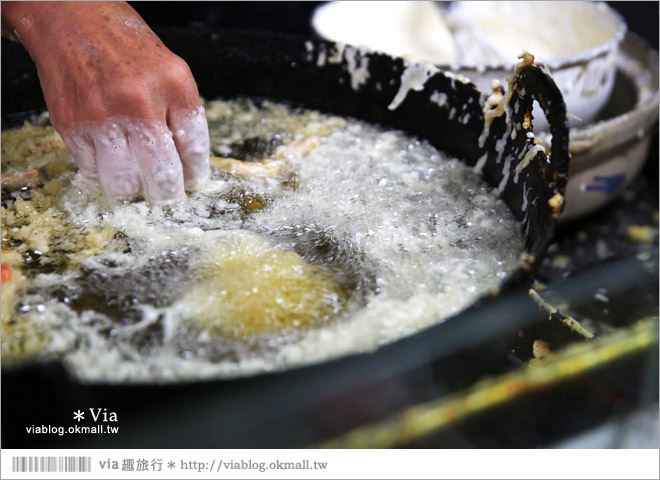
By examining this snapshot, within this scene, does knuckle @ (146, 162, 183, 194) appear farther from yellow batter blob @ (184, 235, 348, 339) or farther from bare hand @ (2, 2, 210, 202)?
yellow batter blob @ (184, 235, 348, 339)

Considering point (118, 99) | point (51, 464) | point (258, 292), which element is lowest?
point (51, 464)

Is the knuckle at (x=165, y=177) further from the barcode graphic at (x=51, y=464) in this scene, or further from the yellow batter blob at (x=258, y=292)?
the barcode graphic at (x=51, y=464)

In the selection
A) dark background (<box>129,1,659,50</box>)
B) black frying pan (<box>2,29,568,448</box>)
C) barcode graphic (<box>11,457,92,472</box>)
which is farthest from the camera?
dark background (<box>129,1,659,50</box>)

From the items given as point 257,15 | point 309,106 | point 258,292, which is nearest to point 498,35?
point 257,15

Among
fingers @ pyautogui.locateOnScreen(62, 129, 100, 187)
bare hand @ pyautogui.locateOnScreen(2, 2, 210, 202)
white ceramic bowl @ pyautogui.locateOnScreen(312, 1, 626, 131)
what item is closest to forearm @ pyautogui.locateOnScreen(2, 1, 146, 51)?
bare hand @ pyautogui.locateOnScreen(2, 2, 210, 202)

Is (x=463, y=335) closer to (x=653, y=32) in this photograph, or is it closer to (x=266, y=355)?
(x=266, y=355)

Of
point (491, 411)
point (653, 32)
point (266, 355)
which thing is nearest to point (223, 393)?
point (266, 355)

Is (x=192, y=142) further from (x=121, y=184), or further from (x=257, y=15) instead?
(x=257, y=15)
